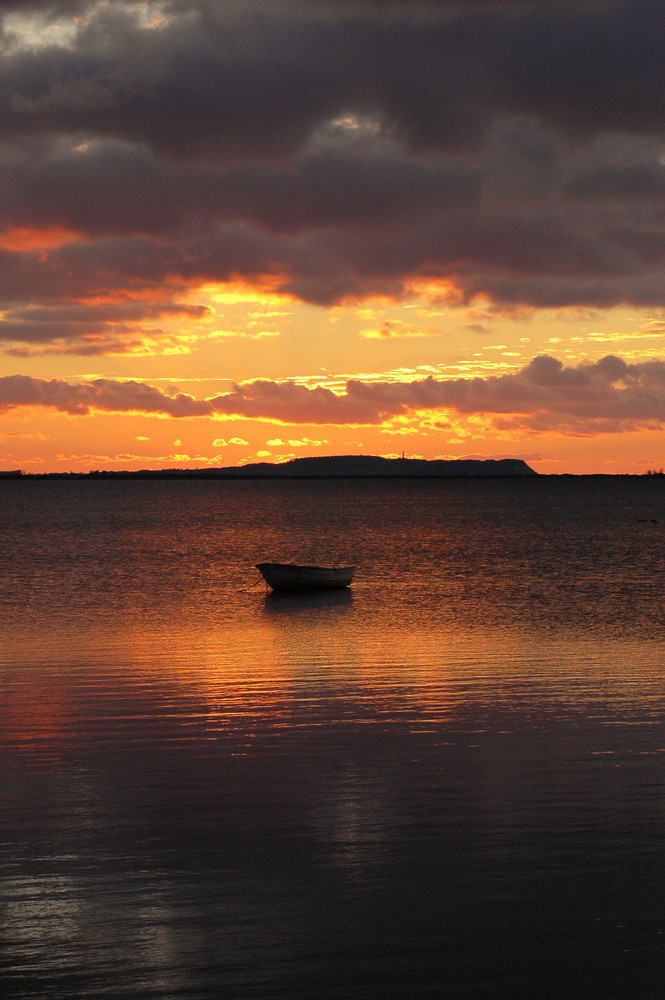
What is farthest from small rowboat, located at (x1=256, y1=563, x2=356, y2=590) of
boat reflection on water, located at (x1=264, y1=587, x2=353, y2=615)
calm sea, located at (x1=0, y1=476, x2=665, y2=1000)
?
calm sea, located at (x1=0, y1=476, x2=665, y2=1000)

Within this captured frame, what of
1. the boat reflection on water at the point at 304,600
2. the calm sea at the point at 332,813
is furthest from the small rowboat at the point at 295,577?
the calm sea at the point at 332,813

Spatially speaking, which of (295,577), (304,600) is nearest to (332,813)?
(304,600)

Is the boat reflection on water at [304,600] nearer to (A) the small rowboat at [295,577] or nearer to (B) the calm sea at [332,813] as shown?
(A) the small rowboat at [295,577]

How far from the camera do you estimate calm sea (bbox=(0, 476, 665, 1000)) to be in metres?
8.46

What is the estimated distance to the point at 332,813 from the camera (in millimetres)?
12234

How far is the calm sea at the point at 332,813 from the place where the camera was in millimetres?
8461

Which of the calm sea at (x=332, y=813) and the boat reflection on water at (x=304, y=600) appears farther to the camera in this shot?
the boat reflection on water at (x=304, y=600)

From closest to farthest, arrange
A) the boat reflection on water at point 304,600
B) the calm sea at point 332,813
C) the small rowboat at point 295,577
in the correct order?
the calm sea at point 332,813 → the boat reflection on water at point 304,600 → the small rowboat at point 295,577

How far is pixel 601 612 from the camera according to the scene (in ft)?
120

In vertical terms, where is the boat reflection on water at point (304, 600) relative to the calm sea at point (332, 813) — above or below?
below

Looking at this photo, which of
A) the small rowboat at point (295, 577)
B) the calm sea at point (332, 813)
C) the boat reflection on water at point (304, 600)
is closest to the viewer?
the calm sea at point (332, 813)

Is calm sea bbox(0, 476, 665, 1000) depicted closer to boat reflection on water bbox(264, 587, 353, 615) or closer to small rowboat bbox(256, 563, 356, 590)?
boat reflection on water bbox(264, 587, 353, 615)

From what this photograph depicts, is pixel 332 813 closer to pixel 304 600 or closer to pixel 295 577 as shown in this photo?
pixel 304 600

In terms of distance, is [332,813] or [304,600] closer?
[332,813]
